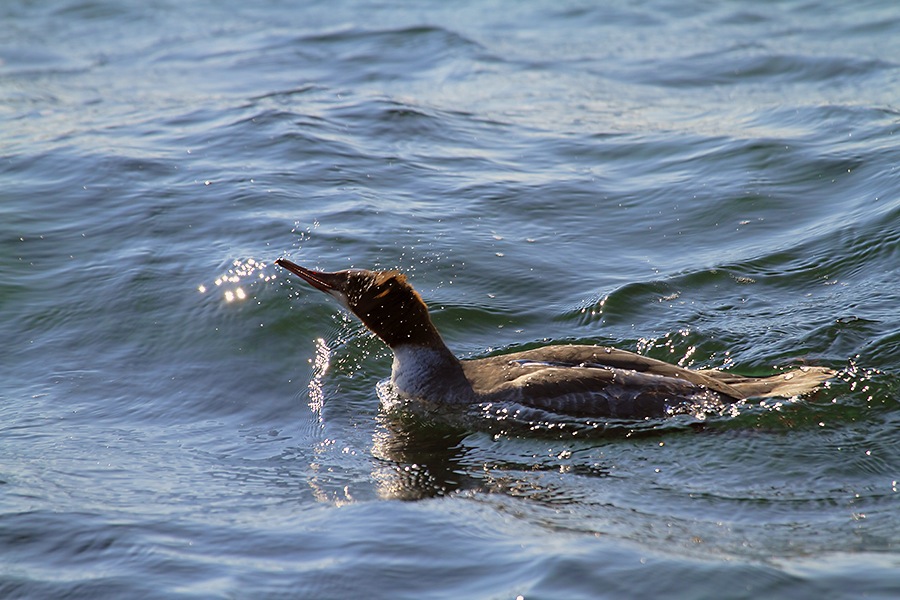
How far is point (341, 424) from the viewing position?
300 inches

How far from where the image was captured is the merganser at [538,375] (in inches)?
284

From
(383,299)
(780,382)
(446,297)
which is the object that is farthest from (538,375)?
(446,297)

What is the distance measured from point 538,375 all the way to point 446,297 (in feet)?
7.22

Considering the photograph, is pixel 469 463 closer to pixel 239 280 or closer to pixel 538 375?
pixel 538 375

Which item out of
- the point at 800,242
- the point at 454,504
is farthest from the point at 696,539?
the point at 800,242

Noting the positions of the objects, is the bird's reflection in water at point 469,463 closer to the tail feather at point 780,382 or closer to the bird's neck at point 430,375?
the bird's neck at point 430,375

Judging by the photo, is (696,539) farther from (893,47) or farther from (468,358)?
(893,47)

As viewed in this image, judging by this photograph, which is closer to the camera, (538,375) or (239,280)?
(538,375)

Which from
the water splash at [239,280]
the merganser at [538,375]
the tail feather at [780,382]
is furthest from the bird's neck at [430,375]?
the water splash at [239,280]

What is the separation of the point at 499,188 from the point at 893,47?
701 cm

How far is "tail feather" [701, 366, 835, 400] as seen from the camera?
7.28 m

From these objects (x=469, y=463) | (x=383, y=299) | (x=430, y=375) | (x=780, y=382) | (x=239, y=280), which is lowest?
(x=469, y=463)

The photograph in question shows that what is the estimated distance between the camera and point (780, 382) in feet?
24.4

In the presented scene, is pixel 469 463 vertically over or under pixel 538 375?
under
